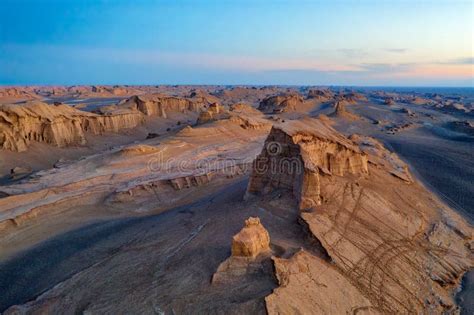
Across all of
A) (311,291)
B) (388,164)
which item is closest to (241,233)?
(311,291)

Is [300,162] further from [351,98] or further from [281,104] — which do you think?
[351,98]

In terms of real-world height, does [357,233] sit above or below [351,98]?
below

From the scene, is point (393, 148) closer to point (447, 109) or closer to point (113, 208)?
point (113, 208)

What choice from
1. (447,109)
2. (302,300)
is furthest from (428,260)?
(447,109)

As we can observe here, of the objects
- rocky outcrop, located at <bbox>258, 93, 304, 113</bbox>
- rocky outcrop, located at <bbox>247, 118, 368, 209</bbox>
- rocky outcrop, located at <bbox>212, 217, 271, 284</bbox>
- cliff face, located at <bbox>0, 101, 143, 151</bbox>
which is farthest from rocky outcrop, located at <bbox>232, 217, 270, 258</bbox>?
rocky outcrop, located at <bbox>258, 93, 304, 113</bbox>

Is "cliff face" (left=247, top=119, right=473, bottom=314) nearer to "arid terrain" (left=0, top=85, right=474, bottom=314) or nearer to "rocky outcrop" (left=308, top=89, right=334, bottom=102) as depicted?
"arid terrain" (left=0, top=85, right=474, bottom=314)

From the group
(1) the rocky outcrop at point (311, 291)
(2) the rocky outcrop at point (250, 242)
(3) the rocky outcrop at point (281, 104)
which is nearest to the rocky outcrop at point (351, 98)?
(3) the rocky outcrop at point (281, 104)
